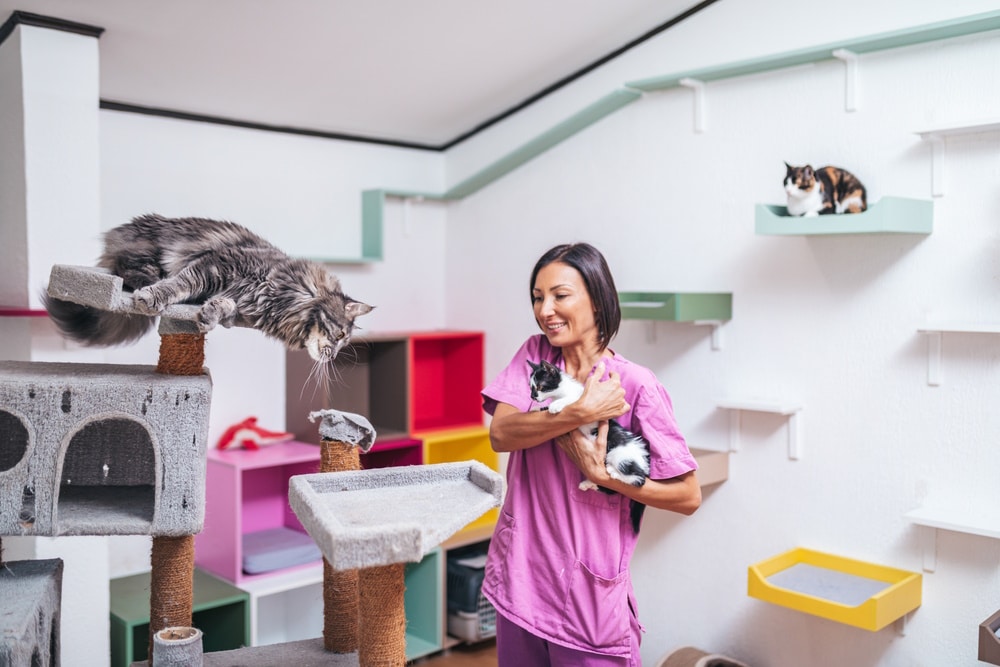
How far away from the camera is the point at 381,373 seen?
329 cm

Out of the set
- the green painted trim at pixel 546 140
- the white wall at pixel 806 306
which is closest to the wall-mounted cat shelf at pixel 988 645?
the white wall at pixel 806 306

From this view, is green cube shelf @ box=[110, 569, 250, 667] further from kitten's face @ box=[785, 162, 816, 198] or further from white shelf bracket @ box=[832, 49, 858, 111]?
white shelf bracket @ box=[832, 49, 858, 111]

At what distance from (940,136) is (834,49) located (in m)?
0.38

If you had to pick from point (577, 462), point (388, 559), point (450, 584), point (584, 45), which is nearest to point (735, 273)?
point (584, 45)

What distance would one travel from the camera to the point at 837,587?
2.36 meters

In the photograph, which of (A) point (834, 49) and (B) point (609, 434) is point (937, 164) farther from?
(B) point (609, 434)

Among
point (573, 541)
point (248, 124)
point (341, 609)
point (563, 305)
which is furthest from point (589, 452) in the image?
point (248, 124)

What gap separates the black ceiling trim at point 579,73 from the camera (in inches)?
110

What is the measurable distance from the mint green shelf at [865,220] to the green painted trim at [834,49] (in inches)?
16.6

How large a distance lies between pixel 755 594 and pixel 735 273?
96cm

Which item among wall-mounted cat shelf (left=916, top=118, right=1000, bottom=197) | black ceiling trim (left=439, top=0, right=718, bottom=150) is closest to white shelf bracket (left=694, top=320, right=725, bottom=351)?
wall-mounted cat shelf (left=916, top=118, right=1000, bottom=197)

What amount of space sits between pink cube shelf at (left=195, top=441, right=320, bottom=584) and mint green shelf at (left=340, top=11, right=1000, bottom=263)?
2.48 ft

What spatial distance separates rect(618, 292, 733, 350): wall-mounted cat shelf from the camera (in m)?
2.50

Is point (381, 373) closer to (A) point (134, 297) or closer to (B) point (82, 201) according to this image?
(B) point (82, 201)
